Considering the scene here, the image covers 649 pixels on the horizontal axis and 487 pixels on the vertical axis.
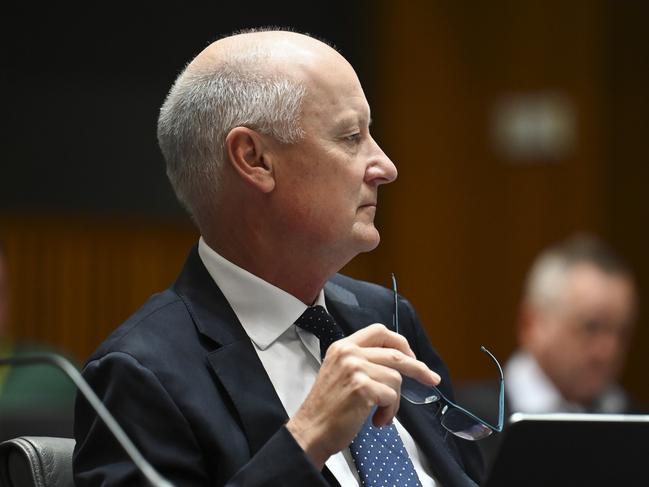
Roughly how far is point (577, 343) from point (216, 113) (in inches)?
111

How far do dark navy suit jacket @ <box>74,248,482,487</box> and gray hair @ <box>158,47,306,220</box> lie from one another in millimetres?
189

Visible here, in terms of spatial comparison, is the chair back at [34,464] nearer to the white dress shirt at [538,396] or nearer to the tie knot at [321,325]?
the tie knot at [321,325]

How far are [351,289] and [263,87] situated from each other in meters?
0.53

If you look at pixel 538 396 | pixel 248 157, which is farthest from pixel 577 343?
pixel 248 157

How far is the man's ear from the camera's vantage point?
1.93m

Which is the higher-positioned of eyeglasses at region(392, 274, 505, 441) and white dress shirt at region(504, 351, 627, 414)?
eyeglasses at region(392, 274, 505, 441)

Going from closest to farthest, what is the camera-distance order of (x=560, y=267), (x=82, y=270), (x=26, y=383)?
(x=560, y=267) < (x=26, y=383) < (x=82, y=270)

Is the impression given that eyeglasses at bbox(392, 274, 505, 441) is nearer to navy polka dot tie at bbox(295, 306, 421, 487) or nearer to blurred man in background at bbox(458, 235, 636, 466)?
navy polka dot tie at bbox(295, 306, 421, 487)

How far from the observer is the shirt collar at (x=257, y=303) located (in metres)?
1.95

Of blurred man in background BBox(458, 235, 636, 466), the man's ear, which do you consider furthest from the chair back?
blurred man in background BBox(458, 235, 636, 466)

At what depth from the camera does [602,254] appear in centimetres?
458

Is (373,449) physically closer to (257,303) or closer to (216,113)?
(257,303)

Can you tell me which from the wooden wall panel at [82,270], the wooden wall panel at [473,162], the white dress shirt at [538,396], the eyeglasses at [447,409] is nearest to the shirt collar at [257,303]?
the eyeglasses at [447,409]

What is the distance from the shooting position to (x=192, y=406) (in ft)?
5.67
